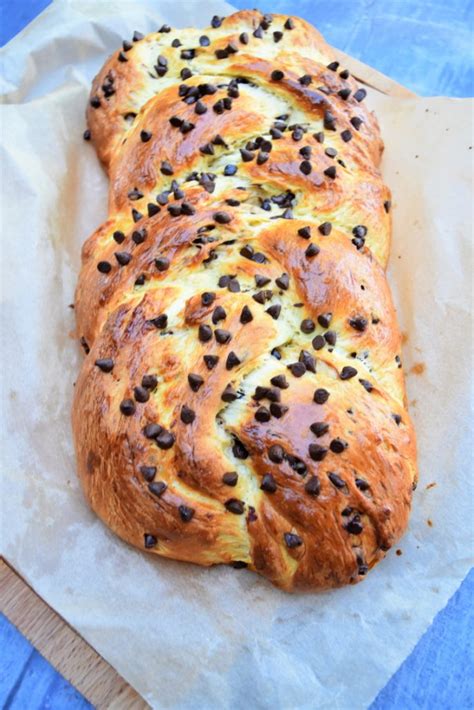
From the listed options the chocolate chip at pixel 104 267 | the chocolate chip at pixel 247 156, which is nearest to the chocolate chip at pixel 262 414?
the chocolate chip at pixel 104 267

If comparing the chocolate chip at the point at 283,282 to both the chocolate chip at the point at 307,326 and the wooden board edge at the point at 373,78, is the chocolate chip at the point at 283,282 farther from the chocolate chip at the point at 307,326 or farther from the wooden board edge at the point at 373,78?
the wooden board edge at the point at 373,78

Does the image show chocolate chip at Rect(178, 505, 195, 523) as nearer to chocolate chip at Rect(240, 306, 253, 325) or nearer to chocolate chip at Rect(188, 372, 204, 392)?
chocolate chip at Rect(188, 372, 204, 392)

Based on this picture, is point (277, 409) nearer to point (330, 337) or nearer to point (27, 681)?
point (330, 337)

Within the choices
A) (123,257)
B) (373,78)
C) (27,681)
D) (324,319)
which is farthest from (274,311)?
(373,78)

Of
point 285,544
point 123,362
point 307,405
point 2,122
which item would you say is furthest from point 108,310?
point 2,122

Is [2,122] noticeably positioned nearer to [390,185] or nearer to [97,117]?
[97,117]
